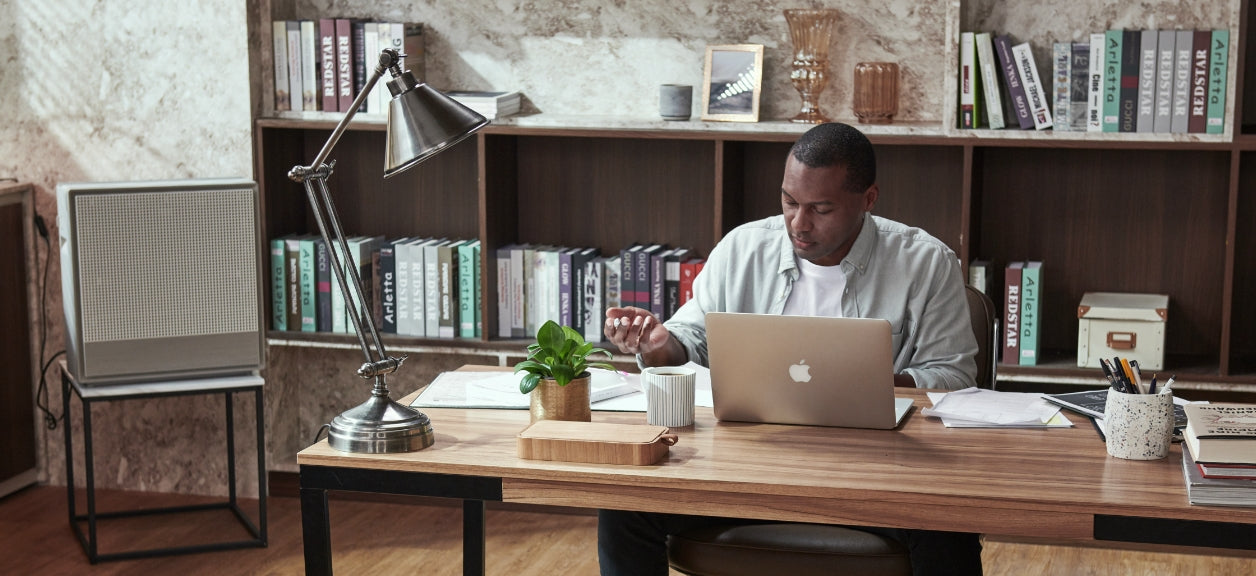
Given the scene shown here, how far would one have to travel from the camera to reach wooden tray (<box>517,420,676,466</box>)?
1976 mm

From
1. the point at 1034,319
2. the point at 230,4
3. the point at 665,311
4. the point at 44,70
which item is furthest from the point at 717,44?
the point at 44,70

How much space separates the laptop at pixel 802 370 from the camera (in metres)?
2.08

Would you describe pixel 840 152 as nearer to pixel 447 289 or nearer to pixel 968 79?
pixel 968 79

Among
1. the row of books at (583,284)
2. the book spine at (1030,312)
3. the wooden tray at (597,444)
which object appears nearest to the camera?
the wooden tray at (597,444)

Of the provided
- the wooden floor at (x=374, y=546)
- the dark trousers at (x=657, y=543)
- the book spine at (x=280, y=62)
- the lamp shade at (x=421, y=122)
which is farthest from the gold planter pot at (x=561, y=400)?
the book spine at (x=280, y=62)

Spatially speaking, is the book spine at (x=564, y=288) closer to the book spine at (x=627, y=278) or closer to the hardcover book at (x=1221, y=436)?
the book spine at (x=627, y=278)

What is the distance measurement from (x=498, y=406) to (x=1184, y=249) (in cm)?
210

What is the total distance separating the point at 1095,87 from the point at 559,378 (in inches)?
70.9

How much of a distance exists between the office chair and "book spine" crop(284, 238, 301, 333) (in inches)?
74.3

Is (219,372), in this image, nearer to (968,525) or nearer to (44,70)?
(44,70)

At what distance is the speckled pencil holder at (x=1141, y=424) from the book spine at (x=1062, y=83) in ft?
4.79

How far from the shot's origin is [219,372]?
3578mm

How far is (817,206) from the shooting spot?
2576 millimetres

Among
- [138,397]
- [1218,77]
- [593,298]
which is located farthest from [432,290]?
[1218,77]
